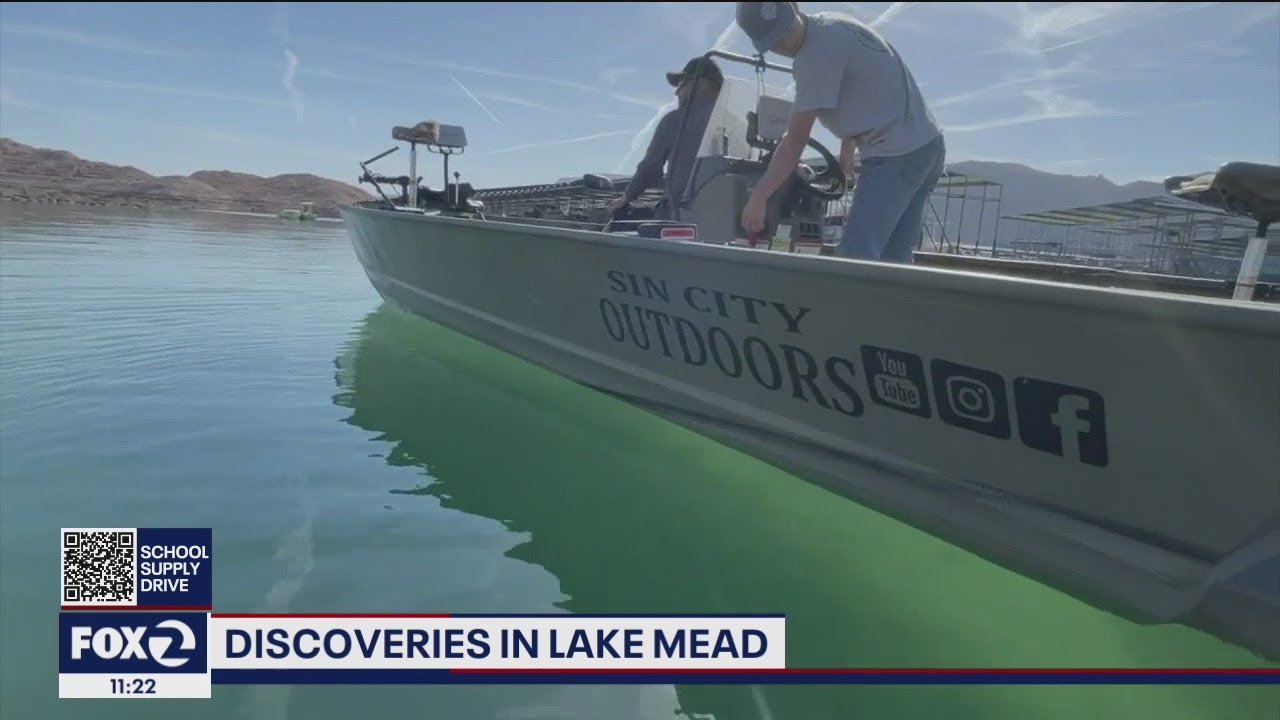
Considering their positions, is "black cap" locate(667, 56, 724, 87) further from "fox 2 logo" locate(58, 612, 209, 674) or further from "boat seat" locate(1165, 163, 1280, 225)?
"fox 2 logo" locate(58, 612, 209, 674)

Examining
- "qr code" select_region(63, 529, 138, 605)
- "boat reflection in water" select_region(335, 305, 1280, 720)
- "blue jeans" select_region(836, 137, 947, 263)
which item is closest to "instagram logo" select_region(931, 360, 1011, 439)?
"boat reflection in water" select_region(335, 305, 1280, 720)

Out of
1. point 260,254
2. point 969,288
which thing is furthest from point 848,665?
point 260,254

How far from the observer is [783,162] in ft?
9.96

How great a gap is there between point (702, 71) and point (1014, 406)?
10.3 ft

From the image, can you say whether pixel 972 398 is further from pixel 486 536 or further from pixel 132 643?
pixel 132 643

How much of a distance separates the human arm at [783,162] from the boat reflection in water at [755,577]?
1341 mm

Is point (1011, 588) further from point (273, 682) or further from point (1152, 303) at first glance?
point (273, 682)

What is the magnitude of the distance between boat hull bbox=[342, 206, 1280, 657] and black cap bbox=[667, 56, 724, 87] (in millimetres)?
1625

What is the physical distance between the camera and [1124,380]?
1899 millimetres

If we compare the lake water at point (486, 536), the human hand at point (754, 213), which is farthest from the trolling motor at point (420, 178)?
the human hand at point (754, 213)

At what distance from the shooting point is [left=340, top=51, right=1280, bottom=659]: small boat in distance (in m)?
1.79

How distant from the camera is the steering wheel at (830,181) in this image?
4066mm

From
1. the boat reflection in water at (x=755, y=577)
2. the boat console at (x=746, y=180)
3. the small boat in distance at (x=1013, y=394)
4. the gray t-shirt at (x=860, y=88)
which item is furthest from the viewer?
the boat console at (x=746, y=180)

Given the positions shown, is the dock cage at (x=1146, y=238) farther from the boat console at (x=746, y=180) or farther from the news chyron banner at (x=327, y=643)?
the news chyron banner at (x=327, y=643)
